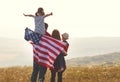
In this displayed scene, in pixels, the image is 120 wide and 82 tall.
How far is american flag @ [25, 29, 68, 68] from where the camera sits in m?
18.2

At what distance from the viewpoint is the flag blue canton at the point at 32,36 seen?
1806cm

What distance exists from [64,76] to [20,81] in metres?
2.87

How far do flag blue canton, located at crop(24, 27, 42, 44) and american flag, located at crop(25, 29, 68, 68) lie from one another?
17 centimetres

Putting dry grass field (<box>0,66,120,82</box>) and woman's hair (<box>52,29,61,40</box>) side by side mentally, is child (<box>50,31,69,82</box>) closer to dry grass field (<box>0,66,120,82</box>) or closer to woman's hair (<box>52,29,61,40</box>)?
woman's hair (<box>52,29,61,40</box>)

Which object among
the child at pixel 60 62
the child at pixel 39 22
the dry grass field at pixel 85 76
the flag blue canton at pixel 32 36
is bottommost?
the dry grass field at pixel 85 76

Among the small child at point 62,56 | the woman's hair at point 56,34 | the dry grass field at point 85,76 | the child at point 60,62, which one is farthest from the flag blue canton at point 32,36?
the dry grass field at point 85,76

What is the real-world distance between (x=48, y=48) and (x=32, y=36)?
86 cm

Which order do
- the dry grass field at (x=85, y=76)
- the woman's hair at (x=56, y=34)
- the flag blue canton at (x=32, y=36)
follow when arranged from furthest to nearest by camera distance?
1. the dry grass field at (x=85, y=76)
2. the woman's hair at (x=56, y=34)
3. the flag blue canton at (x=32, y=36)

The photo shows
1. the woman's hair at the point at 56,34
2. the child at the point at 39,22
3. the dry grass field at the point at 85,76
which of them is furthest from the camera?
the dry grass field at the point at 85,76

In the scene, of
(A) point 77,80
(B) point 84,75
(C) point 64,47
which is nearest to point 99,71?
(B) point 84,75

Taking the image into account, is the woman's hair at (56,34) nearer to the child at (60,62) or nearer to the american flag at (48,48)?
the child at (60,62)

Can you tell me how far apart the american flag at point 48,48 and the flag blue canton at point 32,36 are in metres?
0.17

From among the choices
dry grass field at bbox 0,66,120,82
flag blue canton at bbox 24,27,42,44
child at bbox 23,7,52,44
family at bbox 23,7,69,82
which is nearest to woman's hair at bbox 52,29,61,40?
family at bbox 23,7,69,82

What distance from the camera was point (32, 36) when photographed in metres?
18.2
